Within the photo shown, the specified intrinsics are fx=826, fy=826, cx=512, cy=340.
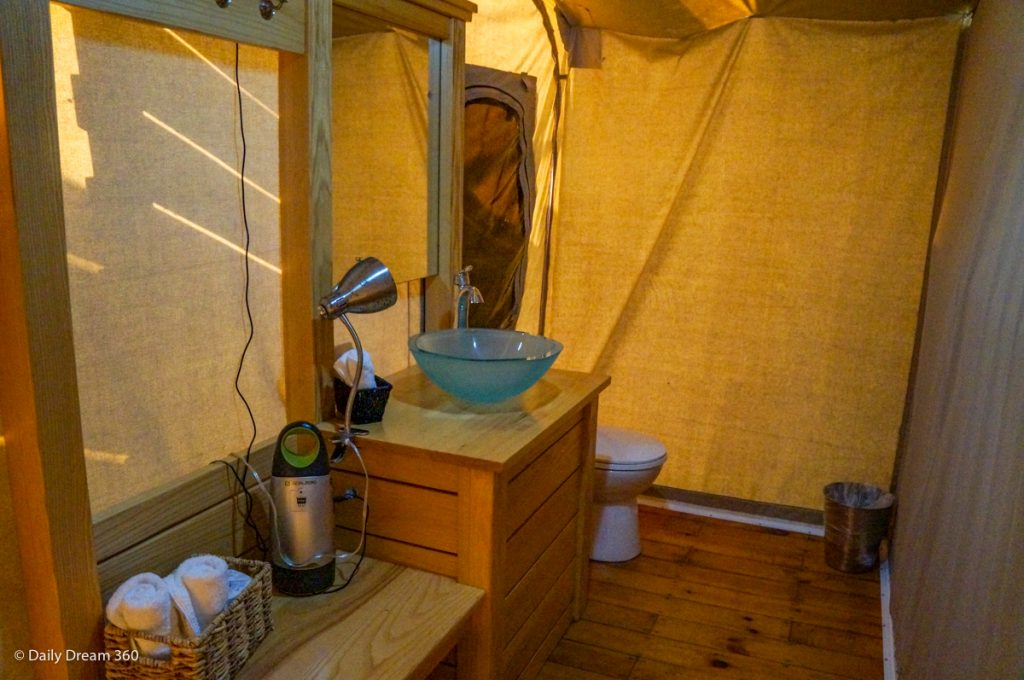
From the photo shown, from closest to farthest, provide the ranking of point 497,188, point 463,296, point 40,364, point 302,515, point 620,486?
point 40,364, point 302,515, point 463,296, point 620,486, point 497,188

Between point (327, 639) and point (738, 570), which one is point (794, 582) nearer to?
point (738, 570)

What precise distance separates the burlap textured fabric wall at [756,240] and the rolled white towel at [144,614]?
2.27 metres

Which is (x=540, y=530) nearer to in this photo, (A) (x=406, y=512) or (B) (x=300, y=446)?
(A) (x=406, y=512)

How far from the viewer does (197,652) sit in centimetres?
127

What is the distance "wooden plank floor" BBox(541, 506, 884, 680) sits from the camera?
7.48 ft

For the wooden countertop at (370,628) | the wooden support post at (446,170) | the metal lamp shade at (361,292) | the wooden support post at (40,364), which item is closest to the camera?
the wooden support post at (40,364)

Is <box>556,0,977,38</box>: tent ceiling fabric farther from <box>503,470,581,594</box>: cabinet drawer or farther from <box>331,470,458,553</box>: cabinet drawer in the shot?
<box>331,470,458,553</box>: cabinet drawer

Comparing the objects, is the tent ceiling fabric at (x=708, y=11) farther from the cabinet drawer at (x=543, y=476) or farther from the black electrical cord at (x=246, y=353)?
the black electrical cord at (x=246, y=353)

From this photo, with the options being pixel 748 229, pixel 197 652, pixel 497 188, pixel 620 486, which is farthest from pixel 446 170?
pixel 197 652

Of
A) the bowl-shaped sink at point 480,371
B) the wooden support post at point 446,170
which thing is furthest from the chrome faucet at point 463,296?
the bowl-shaped sink at point 480,371

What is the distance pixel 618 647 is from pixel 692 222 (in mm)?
1594

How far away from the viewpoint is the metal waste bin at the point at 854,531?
9.19ft

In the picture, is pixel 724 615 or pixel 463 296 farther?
pixel 724 615

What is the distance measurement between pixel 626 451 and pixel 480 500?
45.1 inches
